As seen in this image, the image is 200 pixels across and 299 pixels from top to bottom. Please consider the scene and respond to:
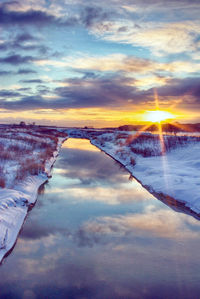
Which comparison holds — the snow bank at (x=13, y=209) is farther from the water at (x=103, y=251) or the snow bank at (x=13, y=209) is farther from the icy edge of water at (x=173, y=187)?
the icy edge of water at (x=173, y=187)

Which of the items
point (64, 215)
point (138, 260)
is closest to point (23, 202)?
point (64, 215)

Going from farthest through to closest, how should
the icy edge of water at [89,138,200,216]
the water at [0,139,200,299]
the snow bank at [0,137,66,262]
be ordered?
the icy edge of water at [89,138,200,216] < the snow bank at [0,137,66,262] < the water at [0,139,200,299]

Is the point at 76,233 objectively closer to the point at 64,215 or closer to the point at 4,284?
the point at 64,215

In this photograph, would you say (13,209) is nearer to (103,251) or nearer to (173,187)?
(103,251)

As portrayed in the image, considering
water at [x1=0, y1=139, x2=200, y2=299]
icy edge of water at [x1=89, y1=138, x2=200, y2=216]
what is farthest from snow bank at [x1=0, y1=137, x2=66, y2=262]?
icy edge of water at [x1=89, y1=138, x2=200, y2=216]

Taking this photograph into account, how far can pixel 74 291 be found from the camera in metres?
5.73

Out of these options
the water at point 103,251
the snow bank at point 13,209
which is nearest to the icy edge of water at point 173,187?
the water at point 103,251

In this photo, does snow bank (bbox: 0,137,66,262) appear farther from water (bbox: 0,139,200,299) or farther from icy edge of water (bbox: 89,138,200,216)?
icy edge of water (bbox: 89,138,200,216)

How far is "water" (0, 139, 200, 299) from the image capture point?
5848 mm

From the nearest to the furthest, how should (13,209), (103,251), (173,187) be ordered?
(103,251) → (13,209) → (173,187)

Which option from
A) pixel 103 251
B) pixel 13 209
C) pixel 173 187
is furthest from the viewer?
pixel 173 187

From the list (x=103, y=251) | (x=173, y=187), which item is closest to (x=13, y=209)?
(x=103, y=251)

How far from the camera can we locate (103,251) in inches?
296

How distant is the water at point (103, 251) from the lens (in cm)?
585
